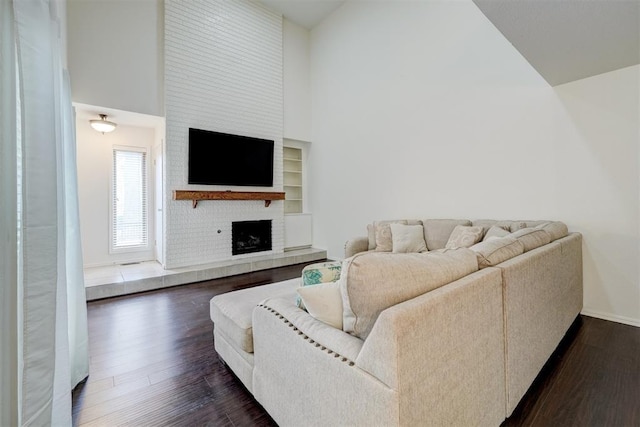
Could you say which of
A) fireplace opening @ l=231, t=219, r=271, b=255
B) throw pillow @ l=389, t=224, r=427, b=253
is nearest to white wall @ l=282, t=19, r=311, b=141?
fireplace opening @ l=231, t=219, r=271, b=255

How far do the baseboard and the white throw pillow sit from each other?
122 inches

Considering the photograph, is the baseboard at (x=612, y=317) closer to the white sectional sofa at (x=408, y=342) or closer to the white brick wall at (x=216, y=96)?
the white sectional sofa at (x=408, y=342)

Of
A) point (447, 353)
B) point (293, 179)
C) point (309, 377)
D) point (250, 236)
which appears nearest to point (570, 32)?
point (447, 353)

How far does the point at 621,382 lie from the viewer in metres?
1.78

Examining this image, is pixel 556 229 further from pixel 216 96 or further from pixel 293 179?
pixel 216 96

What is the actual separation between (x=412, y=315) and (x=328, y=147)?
501 centimetres

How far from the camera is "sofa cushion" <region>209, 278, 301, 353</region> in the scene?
5.35 ft

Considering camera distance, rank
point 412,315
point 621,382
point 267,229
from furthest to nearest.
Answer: point 267,229 < point 621,382 < point 412,315

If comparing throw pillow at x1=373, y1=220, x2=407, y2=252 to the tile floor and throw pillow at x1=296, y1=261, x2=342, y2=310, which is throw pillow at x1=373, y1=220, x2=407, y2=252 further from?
throw pillow at x1=296, y1=261, x2=342, y2=310

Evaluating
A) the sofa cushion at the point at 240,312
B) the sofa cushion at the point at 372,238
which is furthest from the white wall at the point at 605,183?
the sofa cushion at the point at 240,312

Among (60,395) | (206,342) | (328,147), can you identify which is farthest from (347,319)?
(328,147)

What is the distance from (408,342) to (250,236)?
4.60m

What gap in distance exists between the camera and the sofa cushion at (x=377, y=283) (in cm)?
102

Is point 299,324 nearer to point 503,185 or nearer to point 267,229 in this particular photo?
point 503,185
